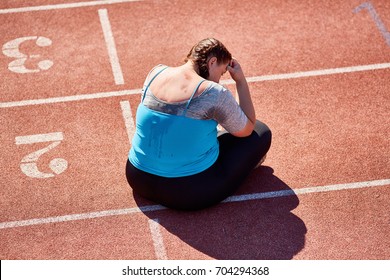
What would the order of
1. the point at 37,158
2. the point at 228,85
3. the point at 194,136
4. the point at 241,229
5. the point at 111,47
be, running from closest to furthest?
the point at 194,136
the point at 241,229
the point at 37,158
the point at 228,85
the point at 111,47

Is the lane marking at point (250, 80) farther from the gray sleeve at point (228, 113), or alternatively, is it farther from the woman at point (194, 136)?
the gray sleeve at point (228, 113)

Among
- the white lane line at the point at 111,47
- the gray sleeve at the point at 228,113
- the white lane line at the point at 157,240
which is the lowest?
the white lane line at the point at 157,240

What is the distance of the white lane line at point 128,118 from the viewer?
887cm

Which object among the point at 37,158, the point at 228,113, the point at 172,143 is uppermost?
the point at 228,113

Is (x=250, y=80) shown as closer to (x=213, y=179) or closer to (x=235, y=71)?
(x=235, y=71)

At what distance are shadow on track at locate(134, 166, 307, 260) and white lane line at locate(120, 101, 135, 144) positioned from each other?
101cm

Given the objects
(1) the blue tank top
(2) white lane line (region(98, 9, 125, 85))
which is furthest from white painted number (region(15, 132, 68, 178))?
(2) white lane line (region(98, 9, 125, 85))

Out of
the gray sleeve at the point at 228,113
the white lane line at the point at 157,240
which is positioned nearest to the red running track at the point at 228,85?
the white lane line at the point at 157,240

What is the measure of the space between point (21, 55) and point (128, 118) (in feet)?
6.18

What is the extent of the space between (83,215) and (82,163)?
755 millimetres

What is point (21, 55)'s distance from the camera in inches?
394

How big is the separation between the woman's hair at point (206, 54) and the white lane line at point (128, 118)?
1.64 m

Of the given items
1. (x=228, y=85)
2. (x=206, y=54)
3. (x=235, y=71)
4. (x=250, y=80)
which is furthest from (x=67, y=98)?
(x=206, y=54)

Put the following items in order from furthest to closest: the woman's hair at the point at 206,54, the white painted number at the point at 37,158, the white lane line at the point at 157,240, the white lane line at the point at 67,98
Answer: the white lane line at the point at 67,98 < the white painted number at the point at 37,158 < the white lane line at the point at 157,240 < the woman's hair at the point at 206,54
